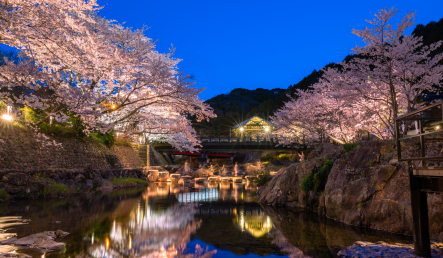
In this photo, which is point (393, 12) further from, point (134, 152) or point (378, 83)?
point (134, 152)

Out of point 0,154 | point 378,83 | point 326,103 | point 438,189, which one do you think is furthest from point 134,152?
point 438,189

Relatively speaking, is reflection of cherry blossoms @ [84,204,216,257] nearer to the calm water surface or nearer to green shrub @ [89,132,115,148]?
the calm water surface

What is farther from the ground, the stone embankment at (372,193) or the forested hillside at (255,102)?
the forested hillside at (255,102)

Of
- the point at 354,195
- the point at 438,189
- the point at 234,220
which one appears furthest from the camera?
the point at 234,220

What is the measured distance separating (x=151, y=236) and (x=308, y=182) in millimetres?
5958

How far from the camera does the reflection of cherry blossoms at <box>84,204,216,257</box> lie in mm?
5191

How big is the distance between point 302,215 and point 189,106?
7.08 metres

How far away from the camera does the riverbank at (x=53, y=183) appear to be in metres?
11.1

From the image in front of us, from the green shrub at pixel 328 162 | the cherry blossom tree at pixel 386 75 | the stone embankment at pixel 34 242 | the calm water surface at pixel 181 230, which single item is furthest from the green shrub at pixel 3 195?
the cherry blossom tree at pixel 386 75

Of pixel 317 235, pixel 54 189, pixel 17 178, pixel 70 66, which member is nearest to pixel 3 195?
pixel 17 178

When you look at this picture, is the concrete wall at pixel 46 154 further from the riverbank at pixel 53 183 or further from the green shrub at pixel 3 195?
the green shrub at pixel 3 195

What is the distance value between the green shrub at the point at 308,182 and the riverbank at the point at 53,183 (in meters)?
10.7

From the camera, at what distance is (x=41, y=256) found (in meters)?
4.71

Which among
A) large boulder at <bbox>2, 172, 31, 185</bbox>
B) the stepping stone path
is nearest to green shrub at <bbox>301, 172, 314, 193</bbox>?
the stepping stone path
